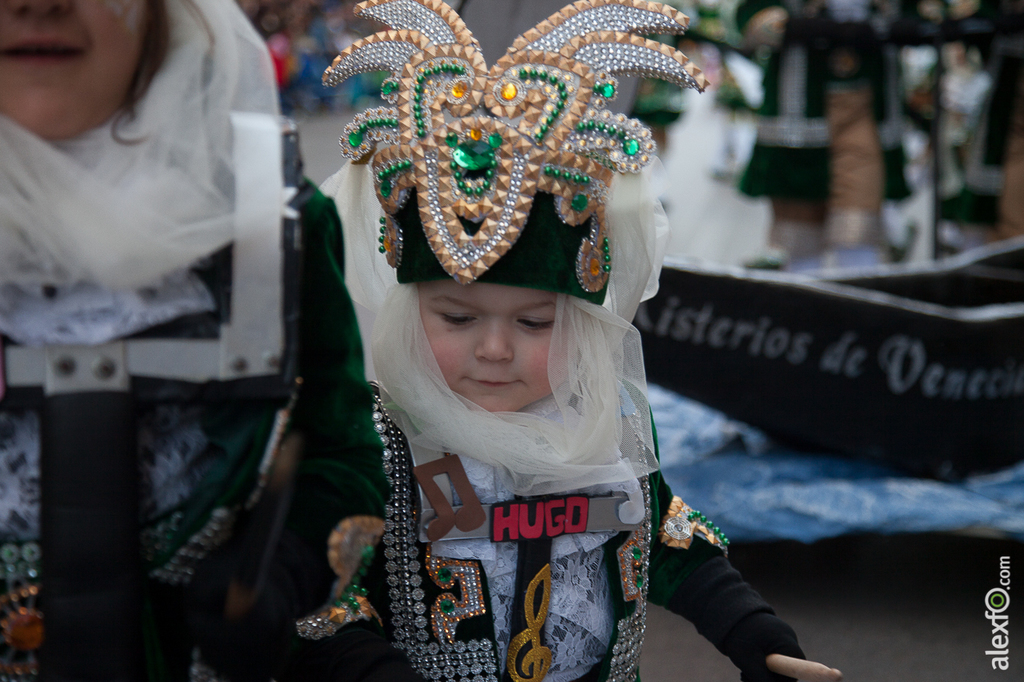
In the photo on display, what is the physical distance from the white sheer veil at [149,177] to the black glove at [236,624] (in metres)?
0.27

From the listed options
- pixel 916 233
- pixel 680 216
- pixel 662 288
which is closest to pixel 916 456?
pixel 662 288

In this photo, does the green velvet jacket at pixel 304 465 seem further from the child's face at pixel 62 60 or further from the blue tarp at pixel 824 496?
the blue tarp at pixel 824 496

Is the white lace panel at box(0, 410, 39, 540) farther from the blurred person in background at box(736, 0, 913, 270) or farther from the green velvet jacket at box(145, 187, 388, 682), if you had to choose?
the blurred person in background at box(736, 0, 913, 270)

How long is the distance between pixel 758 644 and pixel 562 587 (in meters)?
0.30

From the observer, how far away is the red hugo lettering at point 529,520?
130 centimetres

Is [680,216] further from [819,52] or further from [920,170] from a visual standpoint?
[819,52]

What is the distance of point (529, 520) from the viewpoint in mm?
1305

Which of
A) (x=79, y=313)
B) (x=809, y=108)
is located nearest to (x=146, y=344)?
(x=79, y=313)

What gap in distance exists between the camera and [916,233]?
20.4 ft

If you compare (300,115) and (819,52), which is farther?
(300,115)

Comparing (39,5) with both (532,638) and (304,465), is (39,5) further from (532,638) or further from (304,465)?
(532,638)

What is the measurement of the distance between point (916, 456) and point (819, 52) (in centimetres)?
212

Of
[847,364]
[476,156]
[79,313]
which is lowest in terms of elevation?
[847,364]

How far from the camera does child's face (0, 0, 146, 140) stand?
2.82ft
